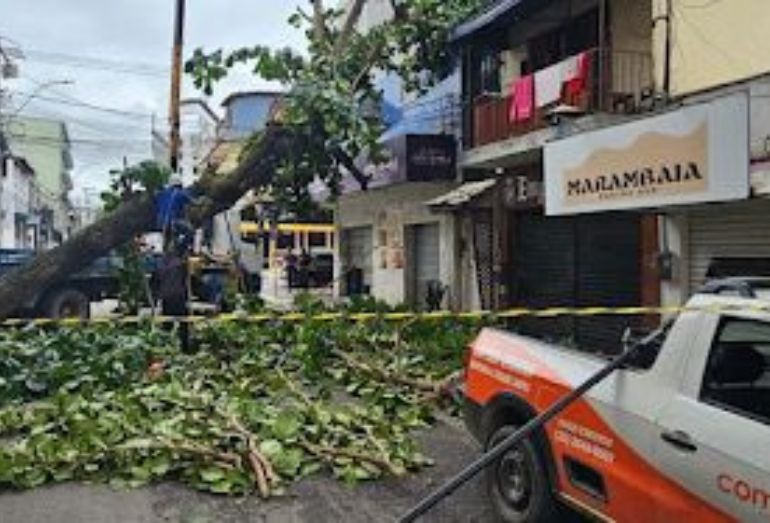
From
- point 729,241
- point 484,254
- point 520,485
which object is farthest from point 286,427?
point 484,254

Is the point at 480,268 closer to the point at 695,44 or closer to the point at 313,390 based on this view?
the point at 695,44

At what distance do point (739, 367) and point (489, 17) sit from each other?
49.2 ft

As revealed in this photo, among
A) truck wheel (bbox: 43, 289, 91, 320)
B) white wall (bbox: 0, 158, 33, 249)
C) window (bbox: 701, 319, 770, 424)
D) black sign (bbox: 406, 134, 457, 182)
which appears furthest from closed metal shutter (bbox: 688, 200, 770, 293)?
white wall (bbox: 0, 158, 33, 249)

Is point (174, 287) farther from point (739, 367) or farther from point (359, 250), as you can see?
point (359, 250)

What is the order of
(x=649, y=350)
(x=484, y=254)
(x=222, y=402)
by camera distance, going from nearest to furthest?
(x=649, y=350), (x=222, y=402), (x=484, y=254)

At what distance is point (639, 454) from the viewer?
4871 millimetres

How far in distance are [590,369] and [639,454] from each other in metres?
0.73

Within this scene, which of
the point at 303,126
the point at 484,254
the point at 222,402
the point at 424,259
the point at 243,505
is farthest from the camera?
the point at 424,259

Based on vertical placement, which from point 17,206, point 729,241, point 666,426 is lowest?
point 666,426

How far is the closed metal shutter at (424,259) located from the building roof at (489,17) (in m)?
5.39

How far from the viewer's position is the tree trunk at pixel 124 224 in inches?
623

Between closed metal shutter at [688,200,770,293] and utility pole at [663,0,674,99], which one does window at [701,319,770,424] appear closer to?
closed metal shutter at [688,200,770,293]

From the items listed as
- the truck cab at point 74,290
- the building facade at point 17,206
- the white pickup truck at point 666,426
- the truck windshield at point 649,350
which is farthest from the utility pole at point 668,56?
the building facade at point 17,206

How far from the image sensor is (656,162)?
1266 centimetres
